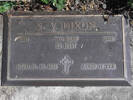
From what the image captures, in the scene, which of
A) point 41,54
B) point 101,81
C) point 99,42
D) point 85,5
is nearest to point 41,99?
point 41,54

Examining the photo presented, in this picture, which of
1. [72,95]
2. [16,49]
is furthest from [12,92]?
[72,95]

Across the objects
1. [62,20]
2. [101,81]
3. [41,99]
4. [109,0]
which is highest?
[109,0]

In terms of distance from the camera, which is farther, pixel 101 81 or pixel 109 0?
pixel 109 0

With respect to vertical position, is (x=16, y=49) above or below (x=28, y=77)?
above

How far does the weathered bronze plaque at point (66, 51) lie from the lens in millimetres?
4500

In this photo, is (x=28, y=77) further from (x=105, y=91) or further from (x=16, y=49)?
(x=105, y=91)

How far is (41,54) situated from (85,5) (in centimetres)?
124

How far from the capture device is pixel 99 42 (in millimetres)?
4570

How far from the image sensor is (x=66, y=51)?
4.61m

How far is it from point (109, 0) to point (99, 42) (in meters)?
0.85

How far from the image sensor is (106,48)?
4.55m

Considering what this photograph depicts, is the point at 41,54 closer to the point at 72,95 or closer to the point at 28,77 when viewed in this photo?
the point at 28,77

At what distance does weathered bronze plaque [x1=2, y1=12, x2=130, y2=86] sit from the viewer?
4500mm

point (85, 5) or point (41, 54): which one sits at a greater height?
point (85, 5)
